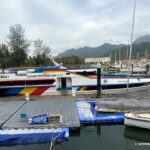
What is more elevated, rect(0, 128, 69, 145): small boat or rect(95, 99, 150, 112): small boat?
rect(95, 99, 150, 112): small boat

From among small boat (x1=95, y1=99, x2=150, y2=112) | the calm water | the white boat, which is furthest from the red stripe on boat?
the calm water

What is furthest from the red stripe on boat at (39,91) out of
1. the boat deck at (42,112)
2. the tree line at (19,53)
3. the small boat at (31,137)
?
the tree line at (19,53)

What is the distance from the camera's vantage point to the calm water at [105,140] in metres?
13.2

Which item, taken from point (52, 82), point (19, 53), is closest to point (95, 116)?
point (52, 82)

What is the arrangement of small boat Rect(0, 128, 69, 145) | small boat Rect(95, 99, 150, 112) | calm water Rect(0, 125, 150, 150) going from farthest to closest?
small boat Rect(95, 99, 150, 112), small boat Rect(0, 128, 69, 145), calm water Rect(0, 125, 150, 150)

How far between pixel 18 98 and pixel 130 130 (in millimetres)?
13322

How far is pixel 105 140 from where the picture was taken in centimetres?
1452

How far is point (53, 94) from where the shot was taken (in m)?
26.7

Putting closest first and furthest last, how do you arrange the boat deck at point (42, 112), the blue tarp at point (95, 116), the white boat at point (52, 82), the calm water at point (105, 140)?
the calm water at point (105, 140) → the boat deck at point (42, 112) → the blue tarp at point (95, 116) → the white boat at point (52, 82)

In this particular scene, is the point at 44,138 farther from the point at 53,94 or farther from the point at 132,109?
the point at 53,94

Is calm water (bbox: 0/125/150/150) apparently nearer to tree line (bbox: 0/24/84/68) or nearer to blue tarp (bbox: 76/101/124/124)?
blue tarp (bbox: 76/101/124/124)

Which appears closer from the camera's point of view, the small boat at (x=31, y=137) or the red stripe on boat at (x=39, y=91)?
the small boat at (x=31, y=137)

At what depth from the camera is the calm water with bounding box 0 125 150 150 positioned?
520 inches

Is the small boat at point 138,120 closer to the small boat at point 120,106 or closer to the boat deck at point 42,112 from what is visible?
the small boat at point 120,106
